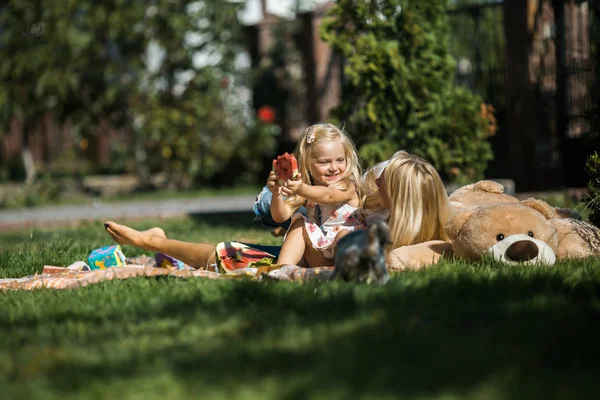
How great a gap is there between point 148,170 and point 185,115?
60.7 inches

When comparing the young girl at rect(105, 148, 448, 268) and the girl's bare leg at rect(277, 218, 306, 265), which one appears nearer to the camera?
the young girl at rect(105, 148, 448, 268)

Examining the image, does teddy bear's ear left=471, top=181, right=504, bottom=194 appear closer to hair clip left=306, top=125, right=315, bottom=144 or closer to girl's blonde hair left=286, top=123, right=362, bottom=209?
girl's blonde hair left=286, top=123, right=362, bottom=209

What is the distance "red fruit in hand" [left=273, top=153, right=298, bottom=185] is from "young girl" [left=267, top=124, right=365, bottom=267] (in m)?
0.05

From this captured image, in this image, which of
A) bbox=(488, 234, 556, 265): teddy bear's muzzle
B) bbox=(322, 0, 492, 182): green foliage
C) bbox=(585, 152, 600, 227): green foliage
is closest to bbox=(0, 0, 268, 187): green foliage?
bbox=(322, 0, 492, 182): green foliage

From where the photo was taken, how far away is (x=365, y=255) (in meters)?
4.27

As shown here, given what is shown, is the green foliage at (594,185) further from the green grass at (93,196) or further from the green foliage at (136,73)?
the green foliage at (136,73)

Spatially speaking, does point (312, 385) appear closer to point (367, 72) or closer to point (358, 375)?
point (358, 375)

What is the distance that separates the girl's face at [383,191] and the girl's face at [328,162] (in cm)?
29

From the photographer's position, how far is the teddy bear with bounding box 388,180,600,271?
497cm

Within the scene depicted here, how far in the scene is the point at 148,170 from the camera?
16.6m

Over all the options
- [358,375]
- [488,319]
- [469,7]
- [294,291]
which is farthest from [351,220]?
[469,7]

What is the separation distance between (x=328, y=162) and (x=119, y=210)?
7547mm

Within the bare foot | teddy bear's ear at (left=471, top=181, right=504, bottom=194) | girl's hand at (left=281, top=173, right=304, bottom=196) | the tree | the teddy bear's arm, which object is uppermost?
the tree

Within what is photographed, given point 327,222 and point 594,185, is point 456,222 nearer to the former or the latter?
point 327,222
